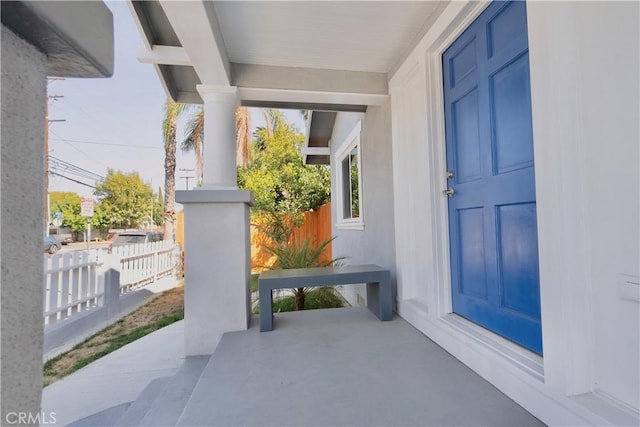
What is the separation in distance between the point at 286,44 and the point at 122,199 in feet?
86.2

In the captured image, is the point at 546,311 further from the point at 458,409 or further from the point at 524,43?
the point at 524,43

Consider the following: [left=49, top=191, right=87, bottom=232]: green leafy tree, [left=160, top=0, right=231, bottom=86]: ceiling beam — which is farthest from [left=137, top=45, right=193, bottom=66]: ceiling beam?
[left=49, top=191, right=87, bottom=232]: green leafy tree

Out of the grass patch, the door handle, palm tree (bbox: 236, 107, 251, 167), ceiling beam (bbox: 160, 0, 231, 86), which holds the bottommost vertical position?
the grass patch

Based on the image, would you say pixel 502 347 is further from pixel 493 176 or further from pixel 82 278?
pixel 82 278

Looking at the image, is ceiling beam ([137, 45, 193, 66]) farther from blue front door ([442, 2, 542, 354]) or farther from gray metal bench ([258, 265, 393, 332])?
blue front door ([442, 2, 542, 354])

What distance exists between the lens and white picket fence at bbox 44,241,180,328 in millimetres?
3918

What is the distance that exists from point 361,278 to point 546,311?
162 centimetres

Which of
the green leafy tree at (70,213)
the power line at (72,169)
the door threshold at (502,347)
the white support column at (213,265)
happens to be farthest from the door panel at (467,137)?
the green leafy tree at (70,213)

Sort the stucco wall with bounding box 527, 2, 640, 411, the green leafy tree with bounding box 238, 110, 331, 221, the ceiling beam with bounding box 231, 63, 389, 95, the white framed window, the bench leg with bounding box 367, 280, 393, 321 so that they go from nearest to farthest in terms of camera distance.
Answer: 1. the stucco wall with bounding box 527, 2, 640, 411
2. the bench leg with bounding box 367, 280, 393, 321
3. the ceiling beam with bounding box 231, 63, 389, 95
4. the white framed window
5. the green leafy tree with bounding box 238, 110, 331, 221

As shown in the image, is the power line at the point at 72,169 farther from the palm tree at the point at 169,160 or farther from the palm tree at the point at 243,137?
the palm tree at the point at 243,137

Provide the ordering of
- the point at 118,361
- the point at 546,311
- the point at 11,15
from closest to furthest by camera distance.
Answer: the point at 11,15, the point at 546,311, the point at 118,361

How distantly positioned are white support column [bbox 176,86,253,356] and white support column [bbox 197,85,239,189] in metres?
0.20

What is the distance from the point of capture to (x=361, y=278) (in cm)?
286

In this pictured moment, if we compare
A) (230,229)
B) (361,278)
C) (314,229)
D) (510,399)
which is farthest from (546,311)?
(314,229)
